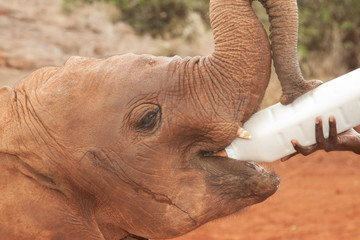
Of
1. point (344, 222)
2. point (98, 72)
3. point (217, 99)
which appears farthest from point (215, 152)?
point (344, 222)

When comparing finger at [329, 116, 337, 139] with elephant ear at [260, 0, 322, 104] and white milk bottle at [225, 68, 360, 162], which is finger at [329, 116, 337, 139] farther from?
elephant ear at [260, 0, 322, 104]

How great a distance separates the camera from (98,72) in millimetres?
3020

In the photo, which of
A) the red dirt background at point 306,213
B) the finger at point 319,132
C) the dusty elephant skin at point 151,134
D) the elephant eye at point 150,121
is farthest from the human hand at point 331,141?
the red dirt background at point 306,213

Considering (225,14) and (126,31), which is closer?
(225,14)

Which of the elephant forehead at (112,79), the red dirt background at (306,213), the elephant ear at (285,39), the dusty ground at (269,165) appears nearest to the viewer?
the elephant ear at (285,39)

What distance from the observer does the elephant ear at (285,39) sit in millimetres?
2850

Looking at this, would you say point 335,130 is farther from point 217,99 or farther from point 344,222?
point 344,222

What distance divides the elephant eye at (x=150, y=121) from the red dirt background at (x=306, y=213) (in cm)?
359

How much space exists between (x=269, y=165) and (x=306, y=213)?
17.4ft

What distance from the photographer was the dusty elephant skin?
2.93m

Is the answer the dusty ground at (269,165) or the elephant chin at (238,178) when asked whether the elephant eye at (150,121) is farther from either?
the dusty ground at (269,165)

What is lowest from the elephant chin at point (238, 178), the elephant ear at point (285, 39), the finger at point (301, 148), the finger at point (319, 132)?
the elephant chin at point (238, 178)

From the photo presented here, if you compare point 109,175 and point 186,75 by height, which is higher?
point 186,75

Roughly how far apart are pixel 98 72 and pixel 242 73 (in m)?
0.68
